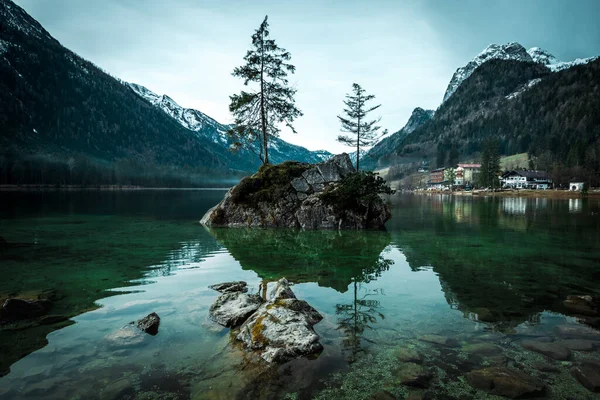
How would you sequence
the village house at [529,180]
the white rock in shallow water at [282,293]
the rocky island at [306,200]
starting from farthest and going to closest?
the village house at [529,180] < the rocky island at [306,200] < the white rock in shallow water at [282,293]

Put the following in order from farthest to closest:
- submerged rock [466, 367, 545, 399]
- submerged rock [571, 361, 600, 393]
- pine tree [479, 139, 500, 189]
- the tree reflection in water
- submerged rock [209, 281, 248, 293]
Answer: pine tree [479, 139, 500, 189] → submerged rock [209, 281, 248, 293] → the tree reflection in water → submerged rock [571, 361, 600, 393] → submerged rock [466, 367, 545, 399]

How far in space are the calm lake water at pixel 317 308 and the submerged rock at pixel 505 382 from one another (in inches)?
7.3

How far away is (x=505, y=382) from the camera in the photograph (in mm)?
5660

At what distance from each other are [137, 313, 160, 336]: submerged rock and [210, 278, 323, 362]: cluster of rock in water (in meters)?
1.45

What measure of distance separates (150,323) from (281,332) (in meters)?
3.57

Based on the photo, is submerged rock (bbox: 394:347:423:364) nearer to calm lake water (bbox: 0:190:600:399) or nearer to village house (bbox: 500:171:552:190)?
calm lake water (bbox: 0:190:600:399)

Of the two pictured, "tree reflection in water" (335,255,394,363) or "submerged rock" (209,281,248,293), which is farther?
"submerged rock" (209,281,248,293)

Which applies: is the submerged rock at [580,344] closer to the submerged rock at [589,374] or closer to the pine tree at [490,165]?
the submerged rock at [589,374]

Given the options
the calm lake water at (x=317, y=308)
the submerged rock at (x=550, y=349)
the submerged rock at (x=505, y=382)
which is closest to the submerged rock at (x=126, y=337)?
the calm lake water at (x=317, y=308)

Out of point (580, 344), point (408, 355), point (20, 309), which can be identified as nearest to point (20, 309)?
point (20, 309)

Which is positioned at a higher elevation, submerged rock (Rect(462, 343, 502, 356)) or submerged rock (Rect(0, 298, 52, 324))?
submerged rock (Rect(0, 298, 52, 324))

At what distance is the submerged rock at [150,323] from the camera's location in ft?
26.1

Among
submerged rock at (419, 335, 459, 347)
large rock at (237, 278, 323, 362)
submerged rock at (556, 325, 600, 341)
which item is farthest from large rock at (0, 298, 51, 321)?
submerged rock at (556, 325, 600, 341)

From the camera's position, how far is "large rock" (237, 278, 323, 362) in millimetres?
6770
